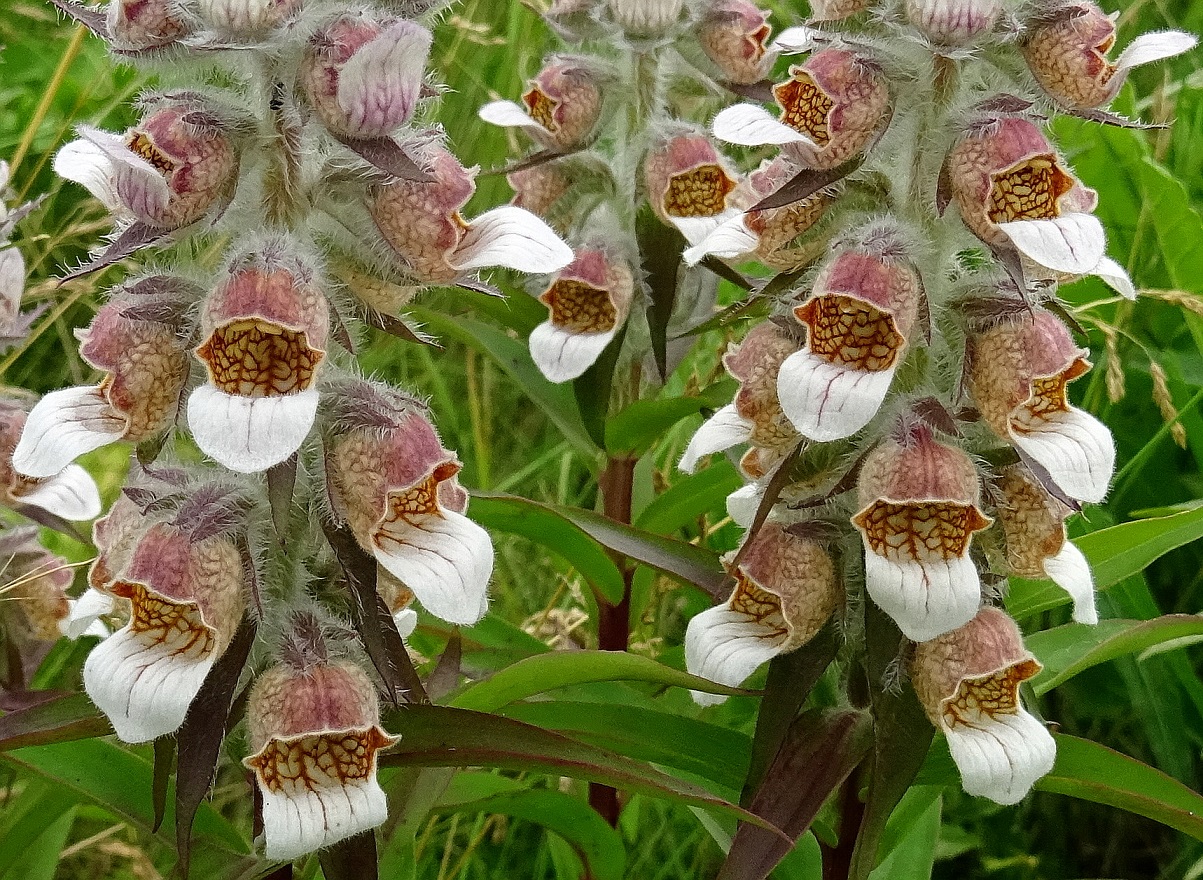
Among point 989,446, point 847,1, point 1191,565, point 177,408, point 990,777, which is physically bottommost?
point 1191,565

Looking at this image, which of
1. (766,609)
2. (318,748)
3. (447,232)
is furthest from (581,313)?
(318,748)

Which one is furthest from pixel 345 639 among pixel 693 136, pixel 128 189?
pixel 693 136

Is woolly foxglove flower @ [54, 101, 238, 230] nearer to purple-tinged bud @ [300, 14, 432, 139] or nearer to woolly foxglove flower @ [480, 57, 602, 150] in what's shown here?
purple-tinged bud @ [300, 14, 432, 139]

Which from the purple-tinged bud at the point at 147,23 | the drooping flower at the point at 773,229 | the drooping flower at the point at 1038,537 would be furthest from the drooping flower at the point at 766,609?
the purple-tinged bud at the point at 147,23

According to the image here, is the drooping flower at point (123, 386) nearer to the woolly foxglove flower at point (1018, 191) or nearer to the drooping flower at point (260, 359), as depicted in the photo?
the drooping flower at point (260, 359)

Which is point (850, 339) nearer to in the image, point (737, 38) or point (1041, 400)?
point (1041, 400)

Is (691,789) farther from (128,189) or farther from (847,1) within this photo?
(847,1)

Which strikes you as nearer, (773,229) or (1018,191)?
(1018,191)

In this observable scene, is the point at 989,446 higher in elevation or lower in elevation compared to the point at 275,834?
higher
